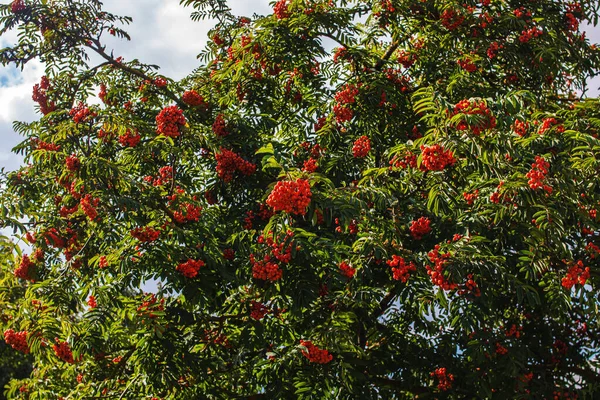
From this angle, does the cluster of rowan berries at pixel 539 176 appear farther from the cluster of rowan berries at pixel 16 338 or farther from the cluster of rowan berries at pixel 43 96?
the cluster of rowan berries at pixel 43 96

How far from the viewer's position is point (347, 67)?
304 inches

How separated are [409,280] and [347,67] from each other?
3.28 metres

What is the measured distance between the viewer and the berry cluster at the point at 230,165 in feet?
21.4

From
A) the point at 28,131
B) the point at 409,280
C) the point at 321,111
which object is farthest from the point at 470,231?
the point at 28,131

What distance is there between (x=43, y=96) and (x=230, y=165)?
3.29 metres

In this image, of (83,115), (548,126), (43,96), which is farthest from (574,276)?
(43,96)

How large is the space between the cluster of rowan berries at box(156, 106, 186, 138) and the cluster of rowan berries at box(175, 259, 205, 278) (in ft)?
4.52

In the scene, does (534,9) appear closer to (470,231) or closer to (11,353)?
(470,231)

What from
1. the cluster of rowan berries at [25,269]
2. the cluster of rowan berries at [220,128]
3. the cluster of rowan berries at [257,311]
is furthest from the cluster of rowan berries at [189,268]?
the cluster of rowan berries at [25,269]

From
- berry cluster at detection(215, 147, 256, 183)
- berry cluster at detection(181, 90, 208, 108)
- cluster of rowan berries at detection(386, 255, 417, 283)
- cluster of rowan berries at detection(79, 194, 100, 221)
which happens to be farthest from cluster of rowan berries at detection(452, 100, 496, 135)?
berry cluster at detection(181, 90, 208, 108)

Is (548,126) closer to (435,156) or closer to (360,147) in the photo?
(435,156)

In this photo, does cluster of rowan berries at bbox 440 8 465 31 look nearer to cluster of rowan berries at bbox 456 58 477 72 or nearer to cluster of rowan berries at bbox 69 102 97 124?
cluster of rowan berries at bbox 456 58 477 72

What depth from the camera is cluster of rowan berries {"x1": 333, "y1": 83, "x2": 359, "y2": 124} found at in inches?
271

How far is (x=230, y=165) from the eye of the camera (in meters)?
6.55
